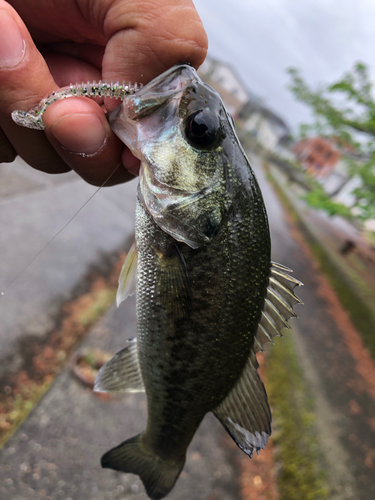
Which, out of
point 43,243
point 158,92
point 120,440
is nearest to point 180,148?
point 158,92

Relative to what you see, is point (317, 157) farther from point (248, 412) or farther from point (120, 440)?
point (248, 412)

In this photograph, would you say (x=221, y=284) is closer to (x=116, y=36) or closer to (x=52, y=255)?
(x=116, y=36)

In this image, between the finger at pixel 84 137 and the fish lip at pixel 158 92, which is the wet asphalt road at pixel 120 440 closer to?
the finger at pixel 84 137

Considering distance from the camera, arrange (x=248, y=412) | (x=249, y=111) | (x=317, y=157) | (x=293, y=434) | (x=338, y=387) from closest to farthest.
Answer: (x=248, y=412), (x=293, y=434), (x=338, y=387), (x=317, y=157), (x=249, y=111)

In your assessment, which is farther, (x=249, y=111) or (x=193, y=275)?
(x=249, y=111)

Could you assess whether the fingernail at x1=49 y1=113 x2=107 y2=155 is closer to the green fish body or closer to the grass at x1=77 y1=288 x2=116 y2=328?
the green fish body

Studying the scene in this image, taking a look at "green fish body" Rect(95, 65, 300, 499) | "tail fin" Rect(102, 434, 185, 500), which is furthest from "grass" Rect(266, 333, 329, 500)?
"green fish body" Rect(95, 65, 300, 499)
